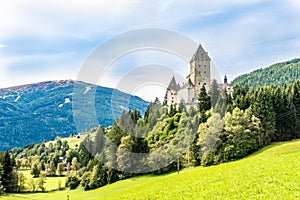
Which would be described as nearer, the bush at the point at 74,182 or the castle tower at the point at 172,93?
the bush at the point at 74,182

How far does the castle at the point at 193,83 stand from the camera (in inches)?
3772

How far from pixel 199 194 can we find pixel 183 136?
4579cm

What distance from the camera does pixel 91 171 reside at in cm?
8194

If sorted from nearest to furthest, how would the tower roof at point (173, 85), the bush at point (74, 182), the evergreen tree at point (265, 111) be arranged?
the evergreen tree at point (265, 111)
the bush at point (74, 182)
the tower roof at point (173, 85)

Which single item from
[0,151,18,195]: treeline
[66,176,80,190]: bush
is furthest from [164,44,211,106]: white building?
[0,151,18,195]: treeline

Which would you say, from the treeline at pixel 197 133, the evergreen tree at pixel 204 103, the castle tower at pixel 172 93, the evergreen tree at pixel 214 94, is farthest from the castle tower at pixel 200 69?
the evergreen tree at pixel 204 103

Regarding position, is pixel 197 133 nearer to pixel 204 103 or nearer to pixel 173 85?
pixel 204 103

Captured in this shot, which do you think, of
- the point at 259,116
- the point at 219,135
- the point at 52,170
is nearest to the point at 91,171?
the point at 219,135

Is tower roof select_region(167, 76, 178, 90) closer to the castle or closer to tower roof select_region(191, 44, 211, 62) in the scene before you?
the castle

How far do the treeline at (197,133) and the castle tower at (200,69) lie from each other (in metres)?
16.7

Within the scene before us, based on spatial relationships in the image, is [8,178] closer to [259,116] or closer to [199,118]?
[199,118]

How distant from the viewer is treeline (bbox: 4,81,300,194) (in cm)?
6412

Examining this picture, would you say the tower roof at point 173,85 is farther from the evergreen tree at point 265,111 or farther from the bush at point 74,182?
the bush at point 74,182

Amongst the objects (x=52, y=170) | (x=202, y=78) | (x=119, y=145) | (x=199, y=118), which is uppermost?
(x=202, y=78)
